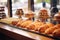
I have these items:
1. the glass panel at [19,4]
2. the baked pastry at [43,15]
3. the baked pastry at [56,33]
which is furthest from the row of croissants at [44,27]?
the glass panel at [19,4]

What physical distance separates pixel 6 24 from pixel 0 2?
189 cm

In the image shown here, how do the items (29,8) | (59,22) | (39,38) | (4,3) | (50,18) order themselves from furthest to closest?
(4,3), (29,8), (50,18), (59,22), (39,38)

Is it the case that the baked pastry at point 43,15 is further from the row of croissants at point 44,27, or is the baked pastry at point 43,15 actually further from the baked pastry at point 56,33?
the baked pastry at point 56,33

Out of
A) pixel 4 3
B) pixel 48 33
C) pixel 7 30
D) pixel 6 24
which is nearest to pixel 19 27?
pixel 7 30

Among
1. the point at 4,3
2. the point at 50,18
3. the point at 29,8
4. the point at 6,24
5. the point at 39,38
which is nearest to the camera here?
the point at 39,38

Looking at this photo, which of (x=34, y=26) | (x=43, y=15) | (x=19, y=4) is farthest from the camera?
(x=19, y=4)

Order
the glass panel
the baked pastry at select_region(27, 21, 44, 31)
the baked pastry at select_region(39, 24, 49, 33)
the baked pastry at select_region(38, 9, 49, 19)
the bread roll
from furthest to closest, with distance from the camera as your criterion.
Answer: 1. the glass panel
2. the baked pastry at select_region(38, 9, 49, 19)
3. the baked pastry at select_region(27, 21, 44, 31)
4. the baked pastry at select_region(39, 24, 49, 33)
5. the bread roll

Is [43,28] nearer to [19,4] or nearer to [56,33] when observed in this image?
[56,33]

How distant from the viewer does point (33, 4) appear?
136 inches

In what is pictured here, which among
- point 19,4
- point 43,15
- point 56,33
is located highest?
point 19,4

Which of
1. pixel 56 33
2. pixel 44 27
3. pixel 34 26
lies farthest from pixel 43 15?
pixel 56 33

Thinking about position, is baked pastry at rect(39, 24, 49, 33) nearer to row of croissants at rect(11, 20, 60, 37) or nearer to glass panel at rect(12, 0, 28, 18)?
row of croissants at rect(11, 20, 60, 37)

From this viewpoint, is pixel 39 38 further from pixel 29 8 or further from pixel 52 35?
pixel 29 8

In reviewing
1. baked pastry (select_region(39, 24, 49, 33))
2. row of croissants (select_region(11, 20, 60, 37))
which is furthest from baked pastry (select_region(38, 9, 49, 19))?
baked pastry (select_region(39, 24, 49, 33))
